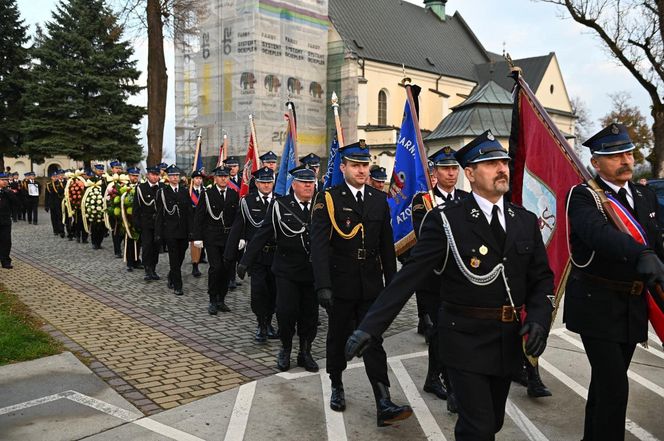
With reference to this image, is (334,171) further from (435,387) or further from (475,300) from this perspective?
(475,300)

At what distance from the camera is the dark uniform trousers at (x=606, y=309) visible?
3.94 meters

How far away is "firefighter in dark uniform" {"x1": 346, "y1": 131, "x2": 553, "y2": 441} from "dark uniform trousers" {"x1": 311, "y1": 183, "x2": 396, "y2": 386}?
172cm

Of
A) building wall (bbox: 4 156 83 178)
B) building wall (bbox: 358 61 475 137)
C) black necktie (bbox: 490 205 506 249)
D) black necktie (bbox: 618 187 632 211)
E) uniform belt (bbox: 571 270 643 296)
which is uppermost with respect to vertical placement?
building wall (bbox: 358 61 475 137)

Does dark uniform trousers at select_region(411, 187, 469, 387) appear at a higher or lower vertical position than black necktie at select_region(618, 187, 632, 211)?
lower

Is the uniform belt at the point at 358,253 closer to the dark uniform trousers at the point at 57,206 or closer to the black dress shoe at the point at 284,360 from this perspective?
the black dress shoe at the point at 284,360

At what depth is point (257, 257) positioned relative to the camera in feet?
23.8

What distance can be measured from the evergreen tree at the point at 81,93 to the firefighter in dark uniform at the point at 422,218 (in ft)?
131

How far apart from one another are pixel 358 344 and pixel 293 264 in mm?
3177

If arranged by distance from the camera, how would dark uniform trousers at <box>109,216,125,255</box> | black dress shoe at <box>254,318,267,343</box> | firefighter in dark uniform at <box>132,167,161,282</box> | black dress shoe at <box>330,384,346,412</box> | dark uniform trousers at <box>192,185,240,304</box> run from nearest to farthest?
black dress shoe at <box>330,384,346,412</box> → black dress shoe at <box>254,318,267,343</box> → dark uniform trousers at <box>192,185,240,304</box> → firefighter in dark uniform at <box>132,167,161,282</box> → dark uniform trousers at <box>109,216,125,255</box>

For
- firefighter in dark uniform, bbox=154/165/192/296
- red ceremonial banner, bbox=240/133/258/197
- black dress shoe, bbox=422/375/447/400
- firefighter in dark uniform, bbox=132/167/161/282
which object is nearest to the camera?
black dress shoe, bbox=422/375/447/400

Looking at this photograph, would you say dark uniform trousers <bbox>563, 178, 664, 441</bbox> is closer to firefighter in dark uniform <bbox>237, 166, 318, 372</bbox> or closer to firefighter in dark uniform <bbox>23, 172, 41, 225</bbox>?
firefighter in dark uniform <bbox>237, 166, 318, 372</bbox>

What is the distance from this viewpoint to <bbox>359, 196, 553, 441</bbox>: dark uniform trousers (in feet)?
11.3

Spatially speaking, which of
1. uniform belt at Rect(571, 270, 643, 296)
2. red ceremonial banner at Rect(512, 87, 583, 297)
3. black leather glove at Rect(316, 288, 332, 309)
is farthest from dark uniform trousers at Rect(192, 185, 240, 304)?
uniform belt at Rect(571, 270, 643, 296)

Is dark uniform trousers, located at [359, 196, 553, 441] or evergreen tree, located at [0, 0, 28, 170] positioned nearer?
dark uniform trousers, located at [359, 196, 553, 441]
